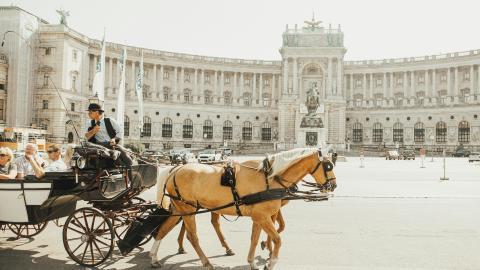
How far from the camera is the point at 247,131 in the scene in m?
82.3

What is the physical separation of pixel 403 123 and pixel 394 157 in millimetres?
23984

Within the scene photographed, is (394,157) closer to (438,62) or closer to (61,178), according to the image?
(438,62)

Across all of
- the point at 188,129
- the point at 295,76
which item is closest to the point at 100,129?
the point at 188,129

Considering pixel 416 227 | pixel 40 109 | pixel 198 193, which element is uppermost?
pixel 40 109

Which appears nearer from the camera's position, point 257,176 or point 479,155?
point 257,176

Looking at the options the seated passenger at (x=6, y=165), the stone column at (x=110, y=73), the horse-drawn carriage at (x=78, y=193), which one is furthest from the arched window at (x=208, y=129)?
the horse-drawn carriage at (x=78, y=193)

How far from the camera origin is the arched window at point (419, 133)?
76.6 meters

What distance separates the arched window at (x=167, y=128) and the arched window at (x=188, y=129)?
2673mm

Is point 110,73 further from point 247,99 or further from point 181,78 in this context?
point 247,99

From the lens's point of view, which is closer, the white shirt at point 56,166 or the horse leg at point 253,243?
the horse leg at point 253,243

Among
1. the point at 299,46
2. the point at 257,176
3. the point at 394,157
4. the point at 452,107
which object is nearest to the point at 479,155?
the point at 394,157

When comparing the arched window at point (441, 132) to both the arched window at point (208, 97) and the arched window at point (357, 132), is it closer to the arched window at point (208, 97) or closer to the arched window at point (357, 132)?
the arched window at point (357, 132)

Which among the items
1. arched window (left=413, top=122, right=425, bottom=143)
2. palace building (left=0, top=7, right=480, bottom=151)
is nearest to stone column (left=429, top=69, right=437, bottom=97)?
palace building (left=0, top=7, right=480, bottom=151)

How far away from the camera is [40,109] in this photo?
5884 centimetres
